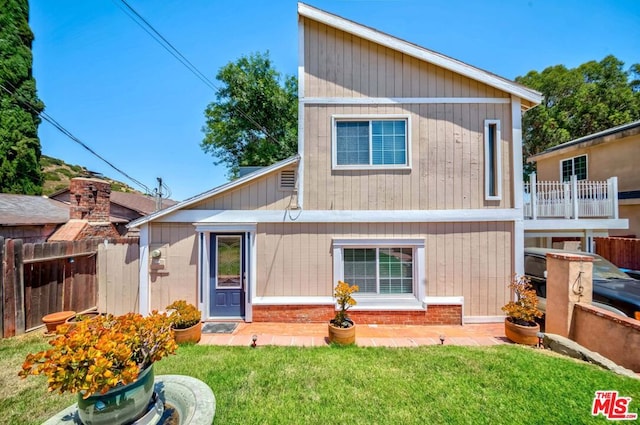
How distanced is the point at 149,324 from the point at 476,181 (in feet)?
25.9

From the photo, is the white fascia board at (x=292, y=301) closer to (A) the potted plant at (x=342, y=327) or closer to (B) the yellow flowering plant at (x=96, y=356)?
(A) the potted plant at (x=342, y=327)

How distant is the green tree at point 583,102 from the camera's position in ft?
61.5

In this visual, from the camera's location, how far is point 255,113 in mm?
18234

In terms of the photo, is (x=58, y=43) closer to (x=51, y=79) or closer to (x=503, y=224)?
(x=51, y=79)

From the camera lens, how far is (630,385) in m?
3.61

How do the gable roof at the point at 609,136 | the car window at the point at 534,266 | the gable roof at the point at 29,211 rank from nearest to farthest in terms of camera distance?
the car window at the point at 534,266, the gable roof at the point at 29,211, the gable roof at the point at 609,136

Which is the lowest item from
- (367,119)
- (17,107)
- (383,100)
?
(367,119)

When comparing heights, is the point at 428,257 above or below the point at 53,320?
above

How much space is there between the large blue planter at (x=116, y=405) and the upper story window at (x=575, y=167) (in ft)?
63.9

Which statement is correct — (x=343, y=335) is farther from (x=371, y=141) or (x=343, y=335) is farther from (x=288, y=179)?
(x=371, y=141)

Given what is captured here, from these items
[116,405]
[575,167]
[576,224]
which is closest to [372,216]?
[116,405]

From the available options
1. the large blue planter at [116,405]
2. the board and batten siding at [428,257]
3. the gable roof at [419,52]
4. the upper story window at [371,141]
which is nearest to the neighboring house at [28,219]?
the board and batten siding at [428,257]

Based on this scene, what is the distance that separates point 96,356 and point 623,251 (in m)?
15.4

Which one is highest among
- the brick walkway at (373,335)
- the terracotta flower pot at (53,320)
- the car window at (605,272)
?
the car window at (605,272)
